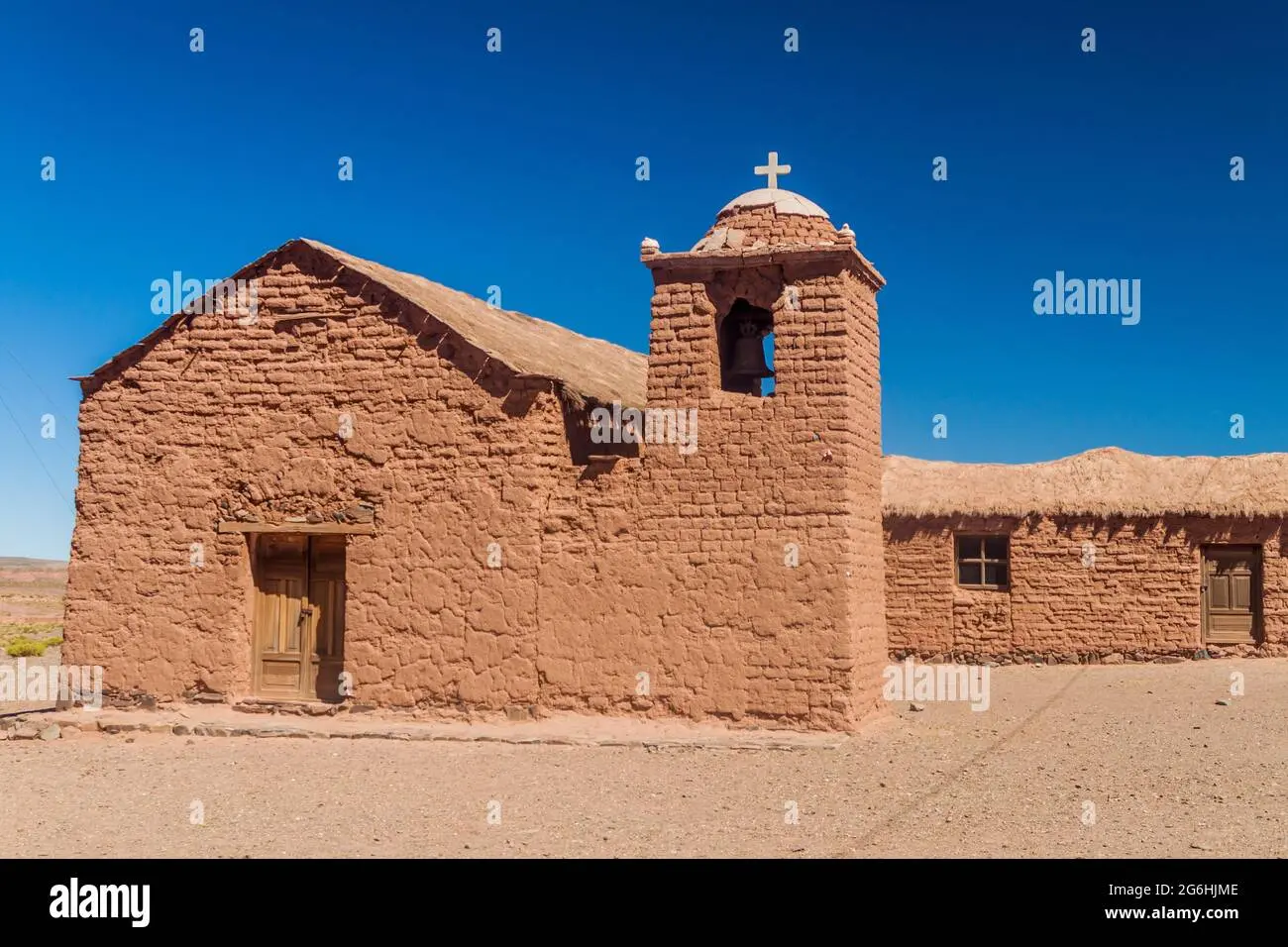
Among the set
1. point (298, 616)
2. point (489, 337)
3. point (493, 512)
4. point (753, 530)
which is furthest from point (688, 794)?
point (489, 337)

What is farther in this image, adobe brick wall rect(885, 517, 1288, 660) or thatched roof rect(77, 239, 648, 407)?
adobe brick wall rect(885, 517, 1288, 660)

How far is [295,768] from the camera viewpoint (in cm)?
1104

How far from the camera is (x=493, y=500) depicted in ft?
42.5

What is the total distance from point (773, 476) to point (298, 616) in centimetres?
530

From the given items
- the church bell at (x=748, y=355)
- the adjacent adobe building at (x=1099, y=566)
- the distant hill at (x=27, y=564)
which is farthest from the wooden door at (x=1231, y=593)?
the distant hill at (x=27, y=564)
